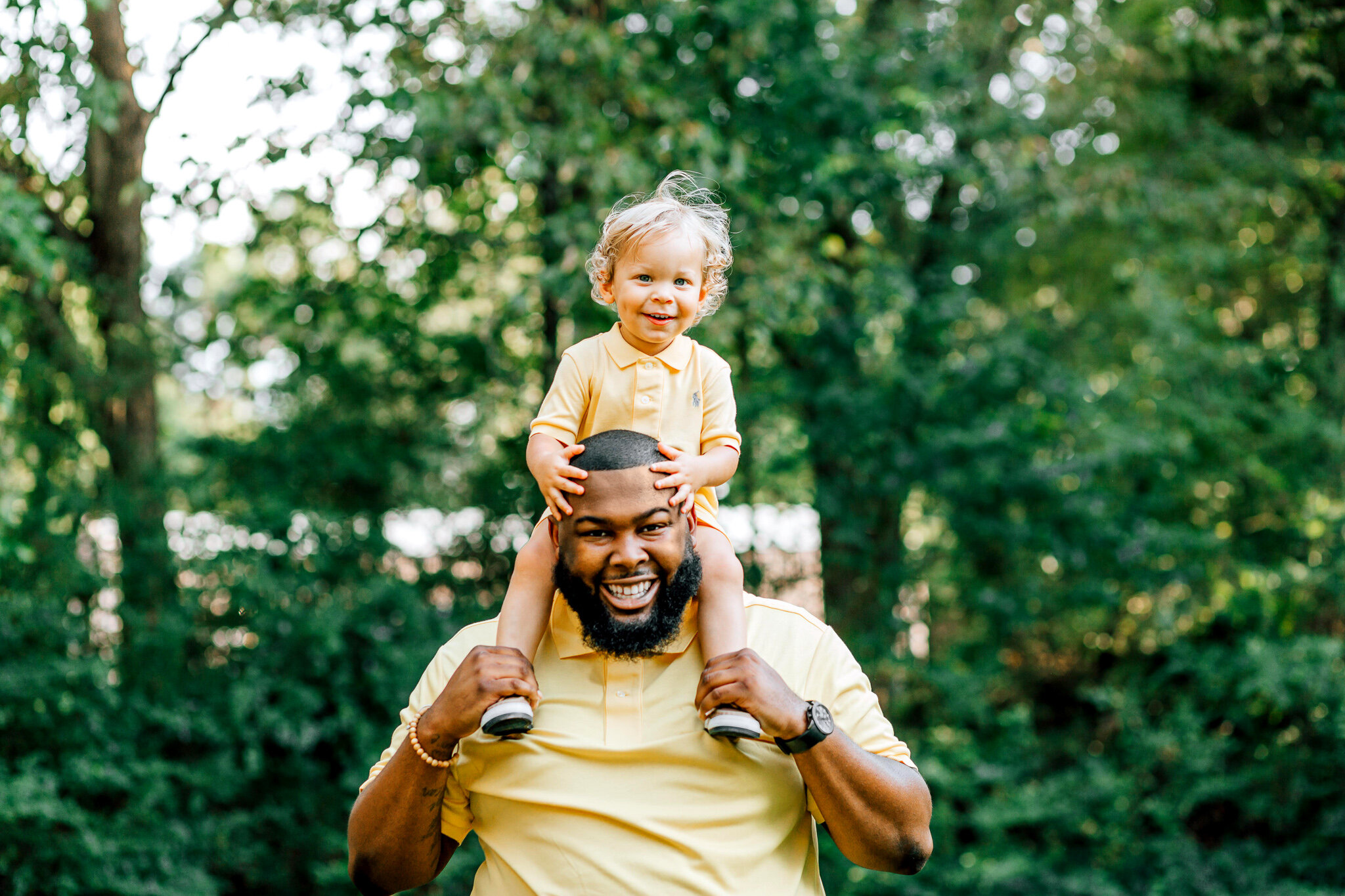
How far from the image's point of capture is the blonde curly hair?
229 cm

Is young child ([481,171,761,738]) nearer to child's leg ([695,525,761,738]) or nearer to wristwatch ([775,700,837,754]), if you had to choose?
child's leg ([695,525,761,738])

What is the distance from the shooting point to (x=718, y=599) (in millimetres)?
2295

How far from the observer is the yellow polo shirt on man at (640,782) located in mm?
2162

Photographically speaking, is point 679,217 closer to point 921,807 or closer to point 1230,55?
point 921,807

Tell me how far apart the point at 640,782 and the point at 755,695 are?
335 mm

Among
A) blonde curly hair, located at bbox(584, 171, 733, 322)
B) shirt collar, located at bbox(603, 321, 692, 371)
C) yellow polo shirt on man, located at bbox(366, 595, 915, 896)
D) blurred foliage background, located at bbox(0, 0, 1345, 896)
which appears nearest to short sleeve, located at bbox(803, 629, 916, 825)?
yellow polo shirt on man, located at bbox(366, 595, 915, 896)

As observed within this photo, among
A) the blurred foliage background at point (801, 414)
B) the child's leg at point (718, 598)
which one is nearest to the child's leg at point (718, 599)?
the child's leg at point (718, 598)

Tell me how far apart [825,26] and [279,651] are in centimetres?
431

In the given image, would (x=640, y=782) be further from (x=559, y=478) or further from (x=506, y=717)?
(x=559, y=478)

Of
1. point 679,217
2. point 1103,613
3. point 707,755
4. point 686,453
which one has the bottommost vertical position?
point 1103,613

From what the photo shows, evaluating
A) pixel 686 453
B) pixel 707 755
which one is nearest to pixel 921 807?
pixel 707 755

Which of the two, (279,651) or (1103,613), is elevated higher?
(279,651)

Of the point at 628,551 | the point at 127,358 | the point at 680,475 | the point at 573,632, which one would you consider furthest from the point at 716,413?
the point at 127,358

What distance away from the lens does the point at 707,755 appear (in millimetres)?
2227
